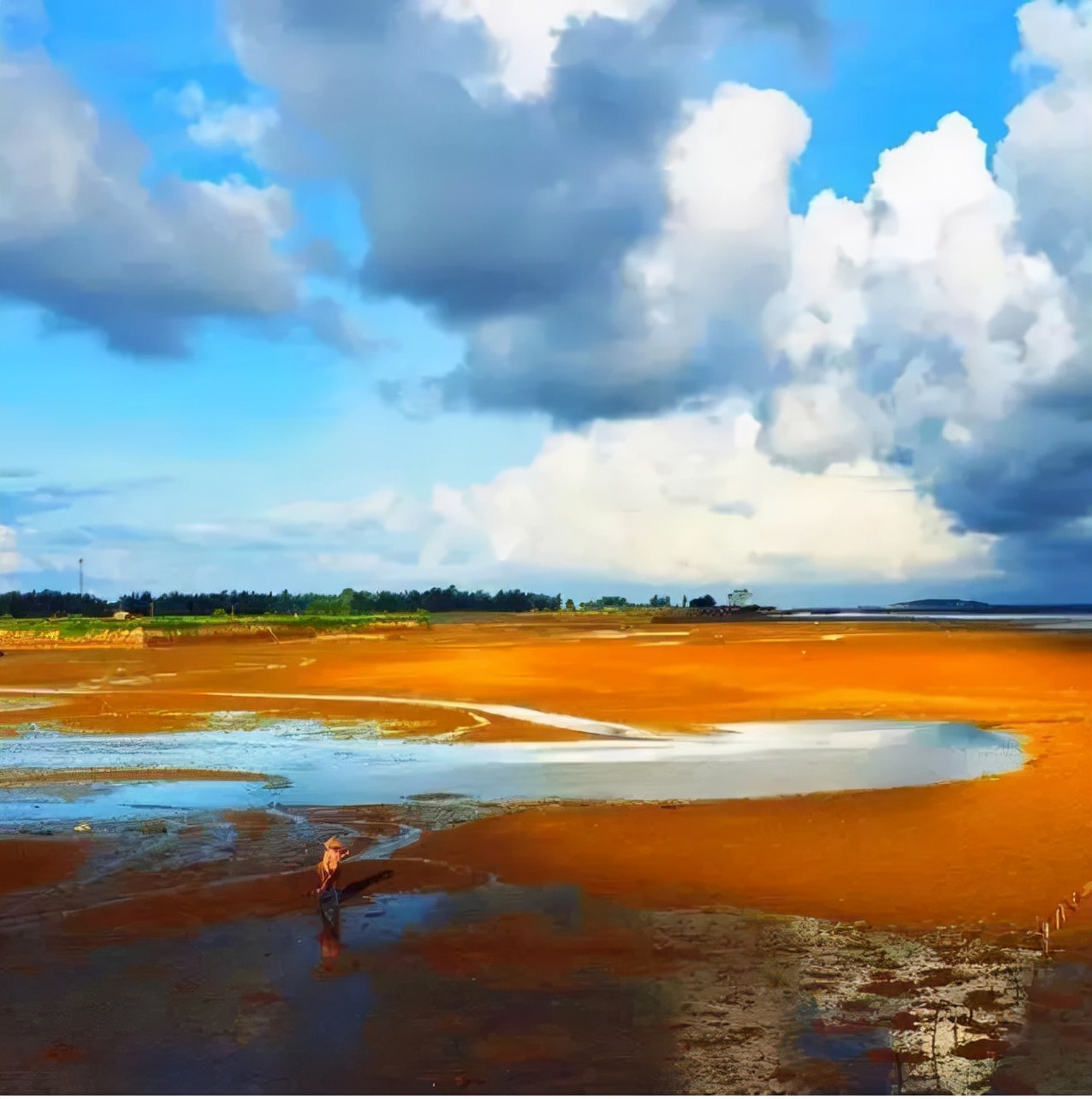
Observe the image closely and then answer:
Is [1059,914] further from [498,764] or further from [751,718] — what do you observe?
[751,718]

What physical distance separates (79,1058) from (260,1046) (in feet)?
4.62

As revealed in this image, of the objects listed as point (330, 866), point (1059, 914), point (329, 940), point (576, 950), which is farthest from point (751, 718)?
point (329, 940)

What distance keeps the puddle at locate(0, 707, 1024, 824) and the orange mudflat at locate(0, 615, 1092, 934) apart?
56.5 inches

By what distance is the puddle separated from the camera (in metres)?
19.8

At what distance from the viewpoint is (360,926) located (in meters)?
11.8

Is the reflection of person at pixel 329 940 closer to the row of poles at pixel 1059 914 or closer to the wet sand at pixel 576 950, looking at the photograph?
the wet sand at pixel 576 950

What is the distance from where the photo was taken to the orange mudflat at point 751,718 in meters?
13.4

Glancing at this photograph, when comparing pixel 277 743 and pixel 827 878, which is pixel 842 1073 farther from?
pixel 277 743

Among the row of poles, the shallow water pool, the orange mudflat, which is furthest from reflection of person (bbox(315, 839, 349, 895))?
the row of poles

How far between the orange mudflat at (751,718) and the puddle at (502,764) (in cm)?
144

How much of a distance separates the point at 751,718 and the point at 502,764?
35.4 ft

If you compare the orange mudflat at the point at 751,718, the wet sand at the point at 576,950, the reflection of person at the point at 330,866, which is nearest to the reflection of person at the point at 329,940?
the wet sand at the point at 576,950

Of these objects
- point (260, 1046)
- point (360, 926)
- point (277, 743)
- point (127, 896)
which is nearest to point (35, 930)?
point (127, 896)

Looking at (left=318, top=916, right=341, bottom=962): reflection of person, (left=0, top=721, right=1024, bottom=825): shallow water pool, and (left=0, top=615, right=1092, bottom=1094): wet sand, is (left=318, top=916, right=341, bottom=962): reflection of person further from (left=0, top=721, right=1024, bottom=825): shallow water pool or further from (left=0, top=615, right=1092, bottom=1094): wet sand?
(left=0, top=721, right=1024, bottom=825): shallow water pool
